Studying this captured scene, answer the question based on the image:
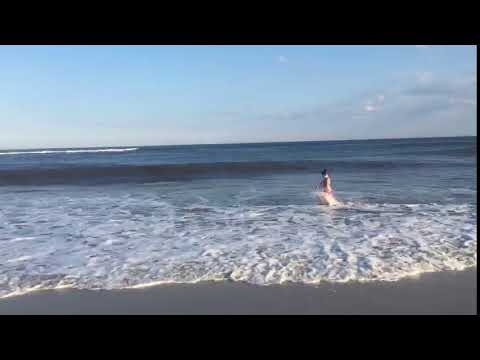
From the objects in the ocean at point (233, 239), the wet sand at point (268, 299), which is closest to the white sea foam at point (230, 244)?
the ocean at point (233, 239)

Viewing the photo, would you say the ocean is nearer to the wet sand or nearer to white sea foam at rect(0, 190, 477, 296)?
white sea foam at rect(0, 190, 477, 296)

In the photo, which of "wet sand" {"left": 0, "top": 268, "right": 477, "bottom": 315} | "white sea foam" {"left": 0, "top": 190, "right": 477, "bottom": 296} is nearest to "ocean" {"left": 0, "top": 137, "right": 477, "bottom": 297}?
"white sea foam" {"left": 0, "top": 190, "right": 477, "bottom": 296}

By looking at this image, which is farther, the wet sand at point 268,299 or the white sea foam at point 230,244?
the white sea foam at point 230,244

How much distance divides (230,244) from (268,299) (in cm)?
241

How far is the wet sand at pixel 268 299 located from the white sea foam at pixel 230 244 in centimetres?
24

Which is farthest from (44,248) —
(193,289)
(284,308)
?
(284,308)

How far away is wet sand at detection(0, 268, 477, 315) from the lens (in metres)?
4.12

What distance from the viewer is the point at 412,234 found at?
7.15 meters

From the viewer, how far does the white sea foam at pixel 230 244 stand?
5172 mm

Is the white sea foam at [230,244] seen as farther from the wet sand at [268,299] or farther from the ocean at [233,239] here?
the wet sand at [268,299]
